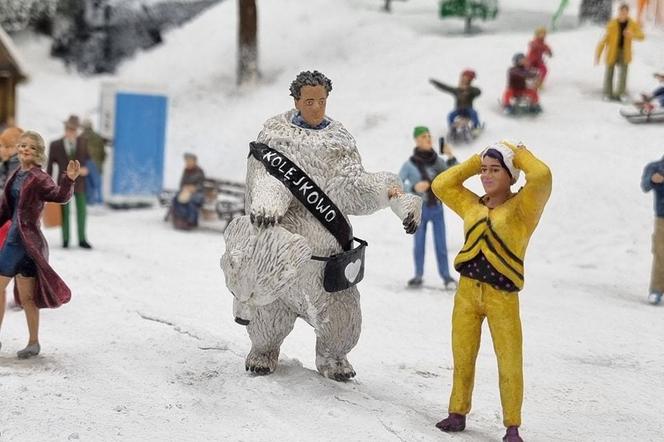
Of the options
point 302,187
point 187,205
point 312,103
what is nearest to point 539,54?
point 187,205

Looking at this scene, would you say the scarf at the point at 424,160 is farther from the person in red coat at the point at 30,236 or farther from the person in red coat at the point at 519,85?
the person in red coat at the point at 519,85

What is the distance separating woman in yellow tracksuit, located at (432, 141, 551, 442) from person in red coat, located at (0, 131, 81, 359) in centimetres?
214

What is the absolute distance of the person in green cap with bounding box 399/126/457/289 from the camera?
23.9ft

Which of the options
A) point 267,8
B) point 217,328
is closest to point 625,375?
point 217,328

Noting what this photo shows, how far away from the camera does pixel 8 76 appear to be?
39.5ft

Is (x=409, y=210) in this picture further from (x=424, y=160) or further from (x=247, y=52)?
(x=247, y=52)

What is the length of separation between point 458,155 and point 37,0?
851 cm

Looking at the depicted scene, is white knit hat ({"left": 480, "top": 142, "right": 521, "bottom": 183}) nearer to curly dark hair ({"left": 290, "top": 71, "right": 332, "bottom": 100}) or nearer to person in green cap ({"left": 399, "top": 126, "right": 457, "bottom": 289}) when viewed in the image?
curly dark hair ({"left": 290, "top": 71, "right": 332, "bottom": 100})

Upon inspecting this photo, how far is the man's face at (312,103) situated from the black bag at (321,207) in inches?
10.2

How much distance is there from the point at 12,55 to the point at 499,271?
9.68 meters

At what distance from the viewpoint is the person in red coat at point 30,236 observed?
4.79 m

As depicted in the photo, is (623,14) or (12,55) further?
(12,55)

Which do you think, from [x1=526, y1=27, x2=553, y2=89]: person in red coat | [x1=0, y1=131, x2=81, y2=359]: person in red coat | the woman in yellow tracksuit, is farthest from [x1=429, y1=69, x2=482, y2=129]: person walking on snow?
the woman in yellow tracksuit

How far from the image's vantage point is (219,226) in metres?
10.4
